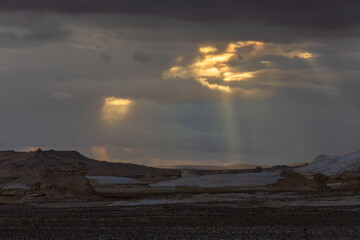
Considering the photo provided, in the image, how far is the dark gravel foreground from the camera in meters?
24.4

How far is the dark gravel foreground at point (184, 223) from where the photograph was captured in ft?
80.1

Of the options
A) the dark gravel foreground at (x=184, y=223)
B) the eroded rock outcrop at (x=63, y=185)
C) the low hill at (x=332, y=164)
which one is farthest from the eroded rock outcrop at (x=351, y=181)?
the low hill at (x=332, y=164)

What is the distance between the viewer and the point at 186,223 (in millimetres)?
29375

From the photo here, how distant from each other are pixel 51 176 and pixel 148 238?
30.9 m

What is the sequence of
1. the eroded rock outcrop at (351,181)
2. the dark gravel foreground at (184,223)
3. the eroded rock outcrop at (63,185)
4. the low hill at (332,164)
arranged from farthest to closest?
the low hill at (332,164) → the eroded rock outcrop at (351,181) → the eroded rock outcrop at (63,185) → the dark gravel foreground at (184,223)

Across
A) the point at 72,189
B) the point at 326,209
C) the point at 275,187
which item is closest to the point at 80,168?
the point at 72,189

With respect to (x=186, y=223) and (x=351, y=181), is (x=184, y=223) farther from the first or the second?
(x=351, y=181)

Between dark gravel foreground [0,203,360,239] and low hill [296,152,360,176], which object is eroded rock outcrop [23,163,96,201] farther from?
low hill [296,152,360,176]

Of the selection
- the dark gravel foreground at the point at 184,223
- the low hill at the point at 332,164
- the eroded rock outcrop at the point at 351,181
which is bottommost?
the dark gravel foreground at the point at 184,223

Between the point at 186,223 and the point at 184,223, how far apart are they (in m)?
0.09

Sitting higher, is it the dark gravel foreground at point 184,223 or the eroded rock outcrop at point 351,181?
the eroded rock outcrop at point 351,181

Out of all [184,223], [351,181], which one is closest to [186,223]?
[184,223]

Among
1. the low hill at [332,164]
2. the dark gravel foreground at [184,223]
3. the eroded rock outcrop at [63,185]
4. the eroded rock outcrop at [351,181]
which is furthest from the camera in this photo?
the low hill at [332,164]

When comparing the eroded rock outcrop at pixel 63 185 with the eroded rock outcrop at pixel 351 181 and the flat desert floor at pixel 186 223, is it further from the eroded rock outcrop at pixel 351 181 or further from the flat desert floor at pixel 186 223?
the eroded rock outcrop at pixel 351 181
